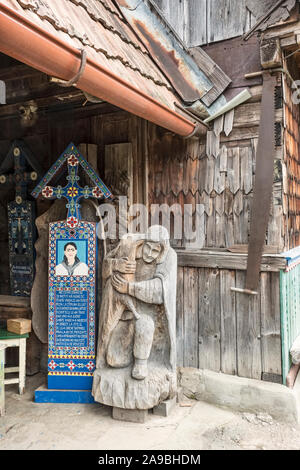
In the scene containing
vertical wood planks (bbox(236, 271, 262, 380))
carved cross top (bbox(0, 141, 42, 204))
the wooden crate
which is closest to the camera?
vertical wood planks (bbox(236, 271, 262, 380))

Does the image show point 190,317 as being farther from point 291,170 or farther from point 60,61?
point 60,61

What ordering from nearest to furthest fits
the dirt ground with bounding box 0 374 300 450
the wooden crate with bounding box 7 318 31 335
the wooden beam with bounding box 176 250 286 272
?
the dirt ground with bounding box 0 374 300 450 → the wooden beam with bounding box 176 250 286 272 → the wooden crate with bounding box 7 318 31 335

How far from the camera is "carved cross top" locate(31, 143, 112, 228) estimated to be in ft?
12.8

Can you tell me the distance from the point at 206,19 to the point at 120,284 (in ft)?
9.61

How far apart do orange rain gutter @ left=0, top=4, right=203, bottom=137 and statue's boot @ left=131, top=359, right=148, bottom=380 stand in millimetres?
2157

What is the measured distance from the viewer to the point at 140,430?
3.32 meters

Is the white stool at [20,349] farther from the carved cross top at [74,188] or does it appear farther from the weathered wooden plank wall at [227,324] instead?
the weathered wooden plank wall at [227,324]

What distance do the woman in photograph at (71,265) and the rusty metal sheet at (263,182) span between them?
1.64m

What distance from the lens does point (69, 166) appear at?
396 centimetres

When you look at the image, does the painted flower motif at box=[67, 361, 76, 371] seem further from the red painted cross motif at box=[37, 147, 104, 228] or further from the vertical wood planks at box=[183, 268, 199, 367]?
the red painted cross motif at box=[37, 147, 104, 228]

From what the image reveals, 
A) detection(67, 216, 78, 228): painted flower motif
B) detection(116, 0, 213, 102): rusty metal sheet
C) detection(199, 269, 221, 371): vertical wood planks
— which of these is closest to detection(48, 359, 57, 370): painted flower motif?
detection(67, 216, 78, 228): painted flower motif

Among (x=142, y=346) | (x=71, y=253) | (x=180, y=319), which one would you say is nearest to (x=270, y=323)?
(x=180, y=319)

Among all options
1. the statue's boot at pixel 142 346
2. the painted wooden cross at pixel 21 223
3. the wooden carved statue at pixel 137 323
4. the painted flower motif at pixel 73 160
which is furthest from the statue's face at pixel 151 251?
the painted wooden cross at pixel 21 223
